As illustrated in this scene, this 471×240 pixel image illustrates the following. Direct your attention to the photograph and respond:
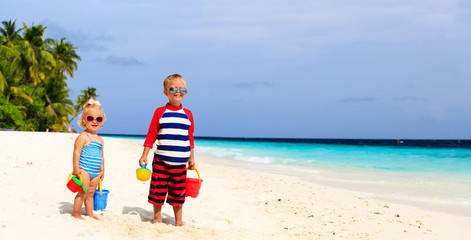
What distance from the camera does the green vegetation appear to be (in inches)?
1157

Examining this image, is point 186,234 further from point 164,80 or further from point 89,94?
point 89,94

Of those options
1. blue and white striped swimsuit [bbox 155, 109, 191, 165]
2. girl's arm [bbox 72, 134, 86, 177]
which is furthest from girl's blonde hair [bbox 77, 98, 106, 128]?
blue and white striped swimsuit [bbox 155, 109, 191, 165]

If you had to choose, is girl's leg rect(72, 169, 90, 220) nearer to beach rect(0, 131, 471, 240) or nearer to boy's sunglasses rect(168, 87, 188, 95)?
beach rect(0, 131, 471, 240)

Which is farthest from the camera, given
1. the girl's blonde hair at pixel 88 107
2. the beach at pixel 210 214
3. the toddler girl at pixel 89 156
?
the girl's blonde hair at pixel 88 107

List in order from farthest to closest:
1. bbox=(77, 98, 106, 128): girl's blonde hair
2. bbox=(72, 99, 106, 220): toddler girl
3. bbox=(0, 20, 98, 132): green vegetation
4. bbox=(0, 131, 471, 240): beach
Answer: bbox=(0, 20, 98, 132): green vegetation, bbox=(77, 98, 106, 128): girl's blonde hair, bbox=(72, 99, 106, 220): toddler girl, bbox=(0, 131, 471, 240): beach

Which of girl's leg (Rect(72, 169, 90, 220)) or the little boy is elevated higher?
the little boy

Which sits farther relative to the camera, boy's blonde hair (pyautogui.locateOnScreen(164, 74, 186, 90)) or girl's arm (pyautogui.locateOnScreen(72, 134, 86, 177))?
boy's blonde hair (pyautogui.locateOnScreen(164, 74, 186, 90))

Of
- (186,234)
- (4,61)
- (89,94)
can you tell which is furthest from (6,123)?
(186,234)

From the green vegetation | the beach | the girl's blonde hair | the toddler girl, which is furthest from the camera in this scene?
the green vegetation

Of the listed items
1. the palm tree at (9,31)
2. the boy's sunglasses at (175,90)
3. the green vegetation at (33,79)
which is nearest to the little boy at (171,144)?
the boy's sunglasses at (175,90)

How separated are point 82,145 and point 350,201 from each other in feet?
16.9

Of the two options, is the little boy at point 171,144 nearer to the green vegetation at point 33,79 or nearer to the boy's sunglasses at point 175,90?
the boy's sunglasses at point 175,90

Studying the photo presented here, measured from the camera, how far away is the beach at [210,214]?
3820 mm

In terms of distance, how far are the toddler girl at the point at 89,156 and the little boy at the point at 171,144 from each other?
0.51m
